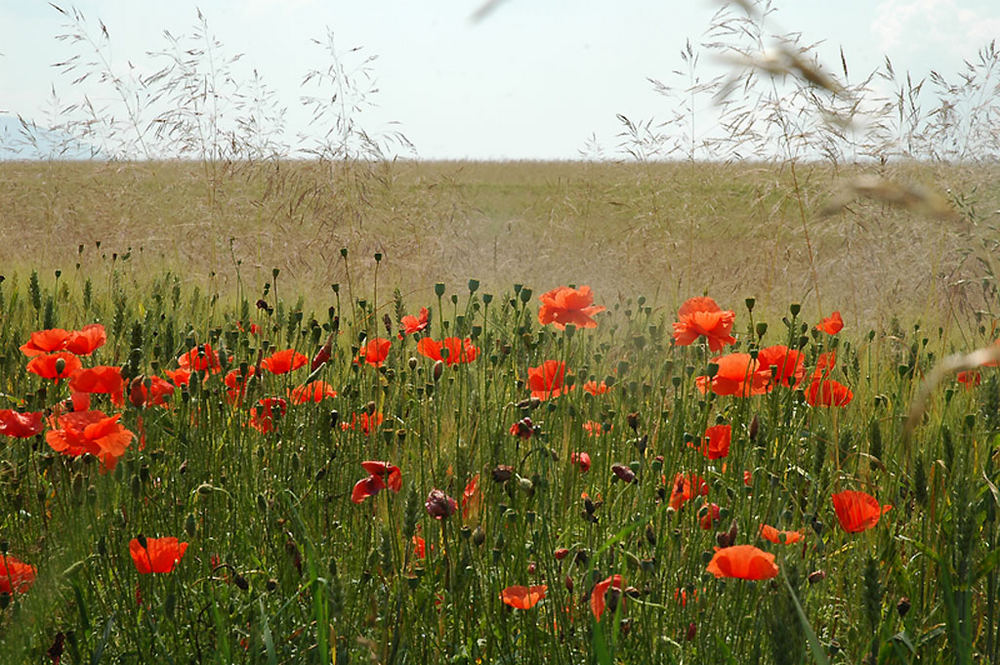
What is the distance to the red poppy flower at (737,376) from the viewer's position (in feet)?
5.47

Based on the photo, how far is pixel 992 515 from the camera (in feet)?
4.18

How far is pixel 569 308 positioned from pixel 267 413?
712 millimetres

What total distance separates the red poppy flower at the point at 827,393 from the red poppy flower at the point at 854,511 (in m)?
0.39

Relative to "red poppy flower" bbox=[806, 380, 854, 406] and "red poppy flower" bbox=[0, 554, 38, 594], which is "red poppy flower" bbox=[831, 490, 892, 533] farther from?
"red poppy flower" bbox=[0, 554, 38, 594]

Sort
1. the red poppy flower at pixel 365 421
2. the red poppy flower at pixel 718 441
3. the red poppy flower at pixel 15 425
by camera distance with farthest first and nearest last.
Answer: the red poppy flower at pixel 365 421 → the red poppy flower at pixel 718 441 → the red poppy flower at pixel 15 425

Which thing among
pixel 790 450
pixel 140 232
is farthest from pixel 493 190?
pixel 790 450

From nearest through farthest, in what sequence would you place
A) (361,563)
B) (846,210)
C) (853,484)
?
(361,563) → (853,484) → (846,210)

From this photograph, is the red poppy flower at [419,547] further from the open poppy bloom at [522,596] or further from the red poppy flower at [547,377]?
the red poppy flower at [547,377]

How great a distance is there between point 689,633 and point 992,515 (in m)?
0.47

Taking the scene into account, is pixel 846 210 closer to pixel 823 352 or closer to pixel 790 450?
pixel 823 352

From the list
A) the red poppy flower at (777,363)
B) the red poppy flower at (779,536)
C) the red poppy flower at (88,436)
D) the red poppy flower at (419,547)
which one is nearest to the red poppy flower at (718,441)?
the red poppy flower at (777,363)

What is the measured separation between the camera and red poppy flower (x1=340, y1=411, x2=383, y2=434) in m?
1.89

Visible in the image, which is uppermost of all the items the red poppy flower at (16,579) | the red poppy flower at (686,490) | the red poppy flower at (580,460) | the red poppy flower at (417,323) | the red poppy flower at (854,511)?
the red poppy flower at (417,323)

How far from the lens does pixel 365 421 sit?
1995 millimetres
